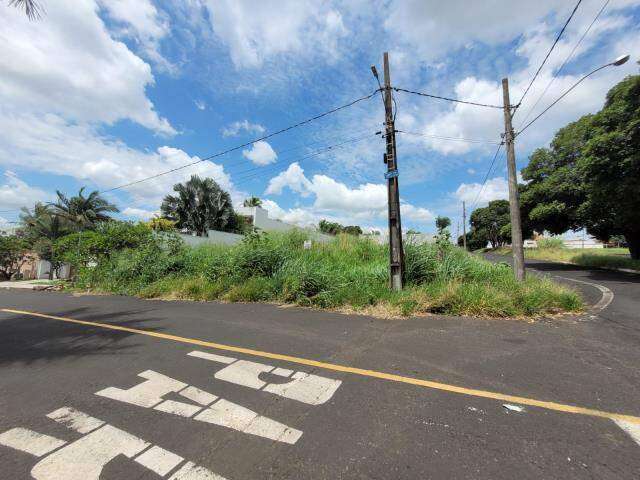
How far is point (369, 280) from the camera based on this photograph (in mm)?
8641

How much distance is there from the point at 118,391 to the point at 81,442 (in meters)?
0.93

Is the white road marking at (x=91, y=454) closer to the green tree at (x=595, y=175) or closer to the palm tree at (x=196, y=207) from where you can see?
the green tree at (x=595, y=175)

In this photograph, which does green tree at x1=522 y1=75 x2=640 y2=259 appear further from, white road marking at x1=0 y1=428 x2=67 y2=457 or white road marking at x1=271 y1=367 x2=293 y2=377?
white road marking at x1=0 y1=428 x2=67 y2=457

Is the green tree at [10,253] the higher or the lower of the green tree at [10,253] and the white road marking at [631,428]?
the higher

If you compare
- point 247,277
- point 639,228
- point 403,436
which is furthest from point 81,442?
point 639,228

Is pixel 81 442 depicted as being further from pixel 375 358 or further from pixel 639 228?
pixel 639 228

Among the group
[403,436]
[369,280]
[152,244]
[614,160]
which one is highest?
[614,160]

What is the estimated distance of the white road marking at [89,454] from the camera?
6.52 feet

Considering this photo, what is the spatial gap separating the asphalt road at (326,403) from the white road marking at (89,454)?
0.01 m

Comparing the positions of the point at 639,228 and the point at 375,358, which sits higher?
the point at 639,228

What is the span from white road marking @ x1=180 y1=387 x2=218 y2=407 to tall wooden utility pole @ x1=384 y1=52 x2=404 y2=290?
584 cm

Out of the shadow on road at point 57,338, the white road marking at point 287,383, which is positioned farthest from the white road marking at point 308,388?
the shadow on road at point 57,338

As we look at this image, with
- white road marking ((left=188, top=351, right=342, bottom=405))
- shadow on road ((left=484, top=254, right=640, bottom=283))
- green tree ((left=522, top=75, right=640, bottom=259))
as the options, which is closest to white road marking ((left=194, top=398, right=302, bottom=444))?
white road marking ((left=188, top=351, right=342, bottom=405))

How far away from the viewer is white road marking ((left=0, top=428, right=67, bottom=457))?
2.24m
